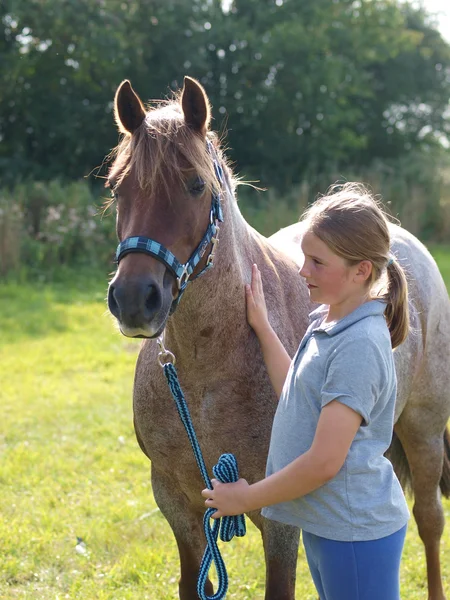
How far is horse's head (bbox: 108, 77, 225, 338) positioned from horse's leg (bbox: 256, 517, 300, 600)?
0.90 m

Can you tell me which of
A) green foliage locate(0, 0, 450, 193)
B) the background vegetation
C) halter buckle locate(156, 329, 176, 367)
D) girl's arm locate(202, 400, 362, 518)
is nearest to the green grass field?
halter buckle locate(156, 329, 176, 367)

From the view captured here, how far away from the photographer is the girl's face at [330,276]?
1.81m

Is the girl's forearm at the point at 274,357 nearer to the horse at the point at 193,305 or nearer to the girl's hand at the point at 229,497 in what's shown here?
the horse at the point at 193,305

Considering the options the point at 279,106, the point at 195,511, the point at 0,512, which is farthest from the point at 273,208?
the point at 195,511

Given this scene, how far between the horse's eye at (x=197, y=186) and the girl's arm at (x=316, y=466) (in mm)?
760

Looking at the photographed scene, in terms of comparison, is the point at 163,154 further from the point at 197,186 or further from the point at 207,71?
the point at 207,71

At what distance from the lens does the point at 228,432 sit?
2355 mm

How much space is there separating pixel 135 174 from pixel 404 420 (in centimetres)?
204

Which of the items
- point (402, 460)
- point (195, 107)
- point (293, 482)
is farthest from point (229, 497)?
point (402, 460)

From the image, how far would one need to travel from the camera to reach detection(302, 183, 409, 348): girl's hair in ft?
5.85

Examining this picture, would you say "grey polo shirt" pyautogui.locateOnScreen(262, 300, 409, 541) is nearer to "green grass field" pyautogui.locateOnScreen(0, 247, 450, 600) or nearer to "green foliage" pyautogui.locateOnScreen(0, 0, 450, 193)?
"green grass field" pyautogui.locateOnScreen(0, 247, 450, 600)

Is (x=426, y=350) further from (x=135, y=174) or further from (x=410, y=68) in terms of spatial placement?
(x=410, y=68)

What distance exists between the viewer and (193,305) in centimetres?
225

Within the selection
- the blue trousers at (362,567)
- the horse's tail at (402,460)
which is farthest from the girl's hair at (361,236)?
the horse's tail at (402,460)
